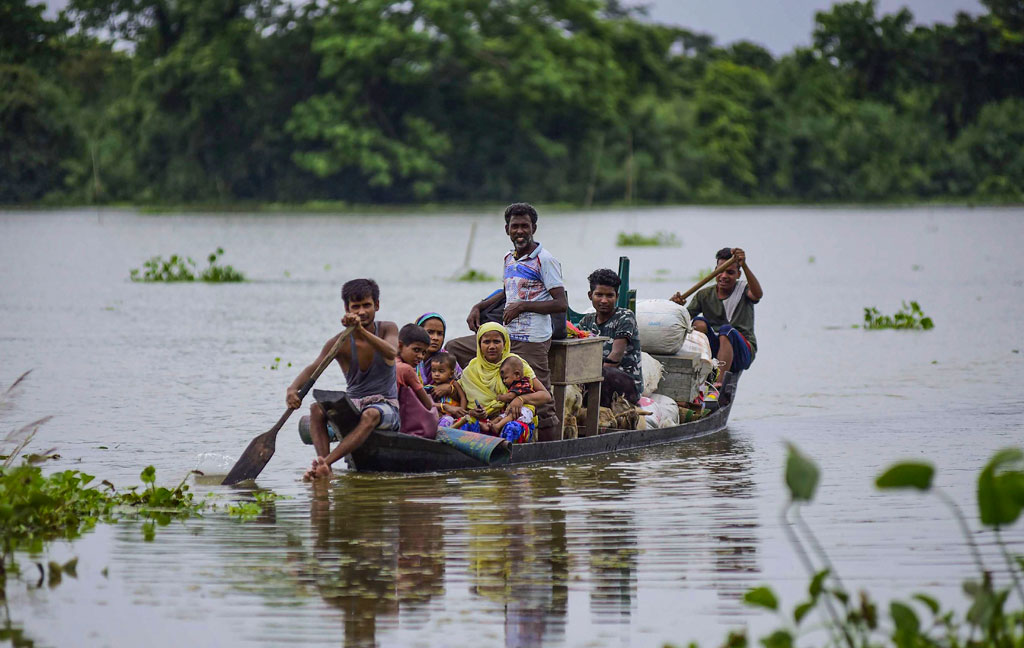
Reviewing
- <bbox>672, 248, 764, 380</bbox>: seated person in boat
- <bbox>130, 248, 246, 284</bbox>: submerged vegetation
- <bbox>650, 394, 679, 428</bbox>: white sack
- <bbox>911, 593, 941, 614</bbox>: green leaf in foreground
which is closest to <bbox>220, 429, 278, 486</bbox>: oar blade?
<bbox>650, 394, 679, 428</bbox>: white sack

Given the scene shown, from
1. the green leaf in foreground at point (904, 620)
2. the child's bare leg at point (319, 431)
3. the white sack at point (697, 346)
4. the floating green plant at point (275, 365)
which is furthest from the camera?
the floating green plant at point (275, 365)

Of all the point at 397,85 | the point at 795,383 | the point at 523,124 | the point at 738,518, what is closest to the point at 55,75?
the point at 397,85

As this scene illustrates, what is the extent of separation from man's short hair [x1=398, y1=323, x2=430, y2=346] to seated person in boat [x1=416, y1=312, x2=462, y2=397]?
0.28m

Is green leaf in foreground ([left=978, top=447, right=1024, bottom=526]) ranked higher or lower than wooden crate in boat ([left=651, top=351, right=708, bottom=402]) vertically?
higher

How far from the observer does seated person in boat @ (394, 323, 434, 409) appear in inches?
346

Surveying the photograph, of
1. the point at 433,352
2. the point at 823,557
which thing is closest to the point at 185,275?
the point at 433,352

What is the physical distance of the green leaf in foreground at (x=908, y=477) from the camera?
13.3 feet

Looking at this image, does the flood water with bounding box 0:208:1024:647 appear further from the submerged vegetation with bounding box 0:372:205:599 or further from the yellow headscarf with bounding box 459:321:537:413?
the yellow headscarf with bounding box 459:321:537:413

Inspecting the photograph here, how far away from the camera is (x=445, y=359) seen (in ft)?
30.5

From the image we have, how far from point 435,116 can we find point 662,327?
180 feet

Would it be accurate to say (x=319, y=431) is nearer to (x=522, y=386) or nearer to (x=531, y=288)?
(x=522, y=386)

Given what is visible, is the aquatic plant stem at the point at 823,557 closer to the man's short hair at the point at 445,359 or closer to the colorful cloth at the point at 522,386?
the colorful cloth at the point at 522,386

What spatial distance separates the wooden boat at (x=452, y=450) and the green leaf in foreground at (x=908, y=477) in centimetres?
479

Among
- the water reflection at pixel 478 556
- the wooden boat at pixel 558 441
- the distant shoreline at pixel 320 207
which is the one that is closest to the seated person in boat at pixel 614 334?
the wooden boat at pixel 558 441
